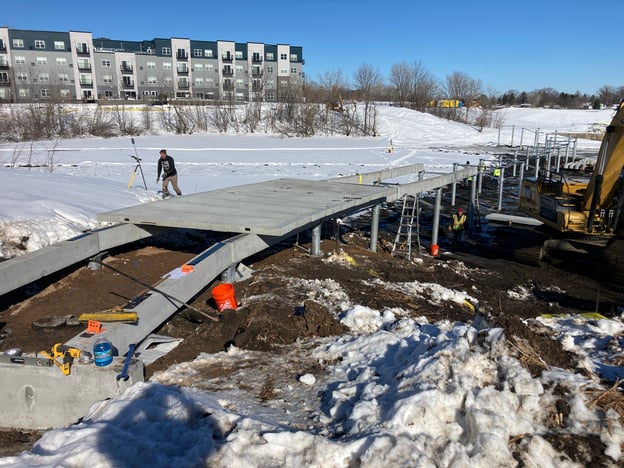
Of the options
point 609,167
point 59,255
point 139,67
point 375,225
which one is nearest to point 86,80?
point 139,67

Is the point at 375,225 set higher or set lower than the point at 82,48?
lower

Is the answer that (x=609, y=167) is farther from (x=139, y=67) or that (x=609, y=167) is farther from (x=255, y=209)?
(x=139, y=67)

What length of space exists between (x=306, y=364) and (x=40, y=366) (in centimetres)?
247

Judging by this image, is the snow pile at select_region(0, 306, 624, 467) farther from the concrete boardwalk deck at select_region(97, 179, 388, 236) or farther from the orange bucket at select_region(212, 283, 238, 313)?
the concrete boardwalk deck at select_region(97, 179, 388, 236)

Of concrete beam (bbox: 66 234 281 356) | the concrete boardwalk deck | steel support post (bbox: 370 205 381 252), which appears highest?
the concrete boardwalk deck

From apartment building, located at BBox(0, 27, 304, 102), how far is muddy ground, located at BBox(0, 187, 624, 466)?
2471 inches

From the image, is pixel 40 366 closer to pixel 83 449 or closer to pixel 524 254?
pixel 83 449

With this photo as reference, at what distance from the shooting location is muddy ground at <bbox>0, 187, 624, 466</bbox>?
5.30 meters

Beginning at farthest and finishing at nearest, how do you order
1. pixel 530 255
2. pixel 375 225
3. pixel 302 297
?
pixel 530 255 < pixel 375 225 < pixel 302 297

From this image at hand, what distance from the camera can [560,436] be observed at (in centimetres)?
365

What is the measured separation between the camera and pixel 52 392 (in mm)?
4188

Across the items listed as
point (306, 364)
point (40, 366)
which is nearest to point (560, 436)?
point (306, 364)

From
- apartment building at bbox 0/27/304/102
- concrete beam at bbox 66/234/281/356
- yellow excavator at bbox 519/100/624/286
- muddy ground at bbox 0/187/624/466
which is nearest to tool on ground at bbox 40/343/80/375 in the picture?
concrete beam at bbox 66/234/281/356

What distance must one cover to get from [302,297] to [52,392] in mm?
3651
